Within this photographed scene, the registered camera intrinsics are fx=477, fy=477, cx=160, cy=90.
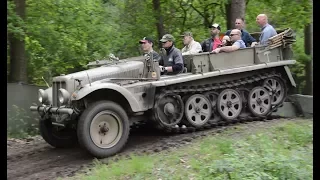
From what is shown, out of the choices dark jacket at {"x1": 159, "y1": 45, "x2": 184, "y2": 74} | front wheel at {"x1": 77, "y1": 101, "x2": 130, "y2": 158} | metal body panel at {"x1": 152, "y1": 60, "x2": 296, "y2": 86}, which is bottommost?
front wheel at {"x1": 77, "y1": 101, "x2": 130, "y2": 158}

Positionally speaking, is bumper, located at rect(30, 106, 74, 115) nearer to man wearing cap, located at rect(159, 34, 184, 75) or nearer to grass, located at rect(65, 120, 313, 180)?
grass, located at rect(65, 120, 313, 180)

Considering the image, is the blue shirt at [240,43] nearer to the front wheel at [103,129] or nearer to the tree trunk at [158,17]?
the front wheel at [103,129]

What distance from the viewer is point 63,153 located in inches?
373

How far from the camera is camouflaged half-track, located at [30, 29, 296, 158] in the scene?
28.2 feet

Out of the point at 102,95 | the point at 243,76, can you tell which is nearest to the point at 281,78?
the point at 243,76

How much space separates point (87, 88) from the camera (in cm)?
839

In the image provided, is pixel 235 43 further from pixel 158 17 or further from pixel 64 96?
pixel 158 17

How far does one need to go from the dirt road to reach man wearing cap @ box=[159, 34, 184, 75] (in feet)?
4.48

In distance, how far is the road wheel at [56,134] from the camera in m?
9.71

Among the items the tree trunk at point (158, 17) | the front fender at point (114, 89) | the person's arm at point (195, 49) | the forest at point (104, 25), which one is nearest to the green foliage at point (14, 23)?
the forest at point (104, 25)

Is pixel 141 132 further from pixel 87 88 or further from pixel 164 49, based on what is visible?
pixel 87 88

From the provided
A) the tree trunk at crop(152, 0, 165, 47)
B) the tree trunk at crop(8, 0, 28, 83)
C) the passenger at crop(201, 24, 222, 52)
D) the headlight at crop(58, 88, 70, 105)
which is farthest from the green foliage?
the tree trunk at crop(152, 0, 165, 47)

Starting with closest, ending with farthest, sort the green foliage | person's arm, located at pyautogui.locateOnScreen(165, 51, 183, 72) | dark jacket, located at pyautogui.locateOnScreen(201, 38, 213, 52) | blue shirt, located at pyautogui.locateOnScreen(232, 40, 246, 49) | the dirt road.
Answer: the dirt road, person's arm, located at pyautogui.locateOnScreen(165, 51, 183, 72), blue shirt, located at pyautogui.locateOnScreen(232, 40, 246, 49), dark jacket, located at pyautogui.locateOnScreen(201, 38, 213, 52), the green foliage

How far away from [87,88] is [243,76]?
4.00m
